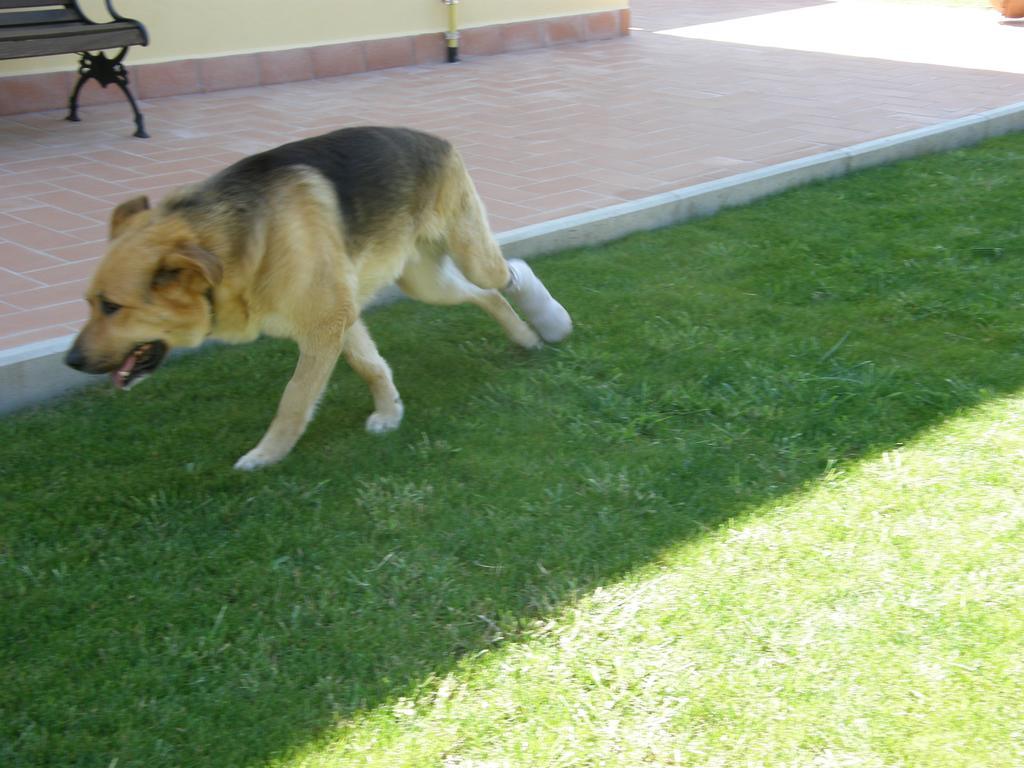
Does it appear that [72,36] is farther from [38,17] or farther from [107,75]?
[38,17]

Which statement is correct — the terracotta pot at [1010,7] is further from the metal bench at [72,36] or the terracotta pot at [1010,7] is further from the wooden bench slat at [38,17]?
the wooden bench slat at [38,17]

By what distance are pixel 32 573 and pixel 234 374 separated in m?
1.70

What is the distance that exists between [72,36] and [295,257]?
5.46m

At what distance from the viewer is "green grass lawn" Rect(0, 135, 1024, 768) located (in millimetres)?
2852

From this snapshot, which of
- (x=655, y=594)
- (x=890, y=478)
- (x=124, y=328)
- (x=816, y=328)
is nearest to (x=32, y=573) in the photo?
(x=124, y=328)

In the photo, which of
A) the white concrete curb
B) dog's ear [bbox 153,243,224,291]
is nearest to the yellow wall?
the white concrete curb

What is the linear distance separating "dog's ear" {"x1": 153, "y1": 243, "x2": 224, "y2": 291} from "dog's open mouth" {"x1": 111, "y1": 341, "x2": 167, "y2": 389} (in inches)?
9.9

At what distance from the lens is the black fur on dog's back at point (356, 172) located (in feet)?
13.0

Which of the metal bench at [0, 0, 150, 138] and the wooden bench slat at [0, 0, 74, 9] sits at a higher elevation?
the wooden bench slat at [0, 0, 74, 9]

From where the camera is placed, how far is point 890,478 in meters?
3.99

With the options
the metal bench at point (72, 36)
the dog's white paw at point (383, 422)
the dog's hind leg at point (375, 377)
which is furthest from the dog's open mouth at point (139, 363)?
the metal bench at point (72, 36)

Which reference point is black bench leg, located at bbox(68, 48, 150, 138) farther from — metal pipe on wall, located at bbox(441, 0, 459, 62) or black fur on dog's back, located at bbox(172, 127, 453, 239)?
black fur on dog's back, located at bbox(172, 127, 453, 239)

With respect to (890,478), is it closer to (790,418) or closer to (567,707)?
(790,418)

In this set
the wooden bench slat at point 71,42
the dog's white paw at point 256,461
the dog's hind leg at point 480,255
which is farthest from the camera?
the wooden bench slat at point 71,42
